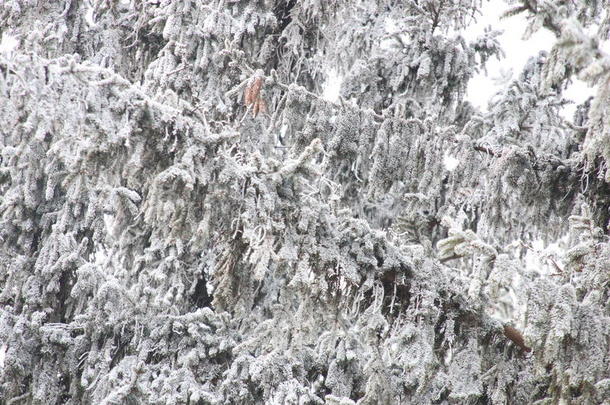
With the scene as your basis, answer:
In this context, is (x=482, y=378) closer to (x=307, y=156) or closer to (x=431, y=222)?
(x=307, y=156)

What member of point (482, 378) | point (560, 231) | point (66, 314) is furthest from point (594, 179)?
point (66, 314)

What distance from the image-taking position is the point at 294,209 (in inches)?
133

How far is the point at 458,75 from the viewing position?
6523 mm

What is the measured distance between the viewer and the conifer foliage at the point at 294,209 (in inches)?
125

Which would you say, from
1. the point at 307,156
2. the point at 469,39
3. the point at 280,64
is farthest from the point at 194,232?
the point at 469,39

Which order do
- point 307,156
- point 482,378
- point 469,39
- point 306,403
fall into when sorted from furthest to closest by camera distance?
point 469,39
point 306,403
point 482,378
point 307,156

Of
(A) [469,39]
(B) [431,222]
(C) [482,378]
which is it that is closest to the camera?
(C) [482,378]

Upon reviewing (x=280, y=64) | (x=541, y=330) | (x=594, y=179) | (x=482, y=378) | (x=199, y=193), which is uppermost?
(x=280, y=64)

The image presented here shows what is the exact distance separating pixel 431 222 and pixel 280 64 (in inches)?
78.4

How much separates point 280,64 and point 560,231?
9.49 feet

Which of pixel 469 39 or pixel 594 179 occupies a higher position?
pixel 469 39

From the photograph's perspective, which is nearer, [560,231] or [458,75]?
[560,231]

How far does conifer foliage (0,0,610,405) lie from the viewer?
3170 mm

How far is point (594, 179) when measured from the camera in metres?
4.55
